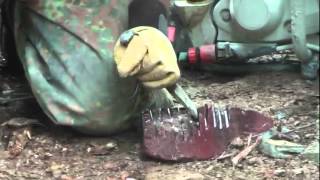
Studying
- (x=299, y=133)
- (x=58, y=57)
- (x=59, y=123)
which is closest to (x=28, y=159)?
(x=59, y=123)

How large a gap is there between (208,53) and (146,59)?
0.60 metres

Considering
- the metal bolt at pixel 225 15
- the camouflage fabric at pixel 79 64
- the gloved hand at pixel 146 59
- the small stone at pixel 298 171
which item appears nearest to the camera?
the small stone at pixel 298 171

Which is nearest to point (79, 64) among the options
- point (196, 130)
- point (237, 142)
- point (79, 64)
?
point (79, 64)

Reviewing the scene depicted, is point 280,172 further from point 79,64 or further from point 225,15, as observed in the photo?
point 225,15

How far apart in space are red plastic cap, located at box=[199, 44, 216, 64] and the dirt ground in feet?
0.32

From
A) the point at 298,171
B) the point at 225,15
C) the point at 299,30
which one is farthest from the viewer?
the point at 225,15

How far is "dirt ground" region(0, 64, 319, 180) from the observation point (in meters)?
1.43

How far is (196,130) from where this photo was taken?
1561 mm

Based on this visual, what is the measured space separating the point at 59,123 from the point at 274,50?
0.71 meters

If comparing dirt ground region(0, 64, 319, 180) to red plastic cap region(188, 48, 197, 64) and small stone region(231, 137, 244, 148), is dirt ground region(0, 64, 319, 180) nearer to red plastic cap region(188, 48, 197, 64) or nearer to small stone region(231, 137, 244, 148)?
small stone region(231, 137, 244, 148)

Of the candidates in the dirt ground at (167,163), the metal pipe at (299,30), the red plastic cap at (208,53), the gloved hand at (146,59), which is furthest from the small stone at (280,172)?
the red plastic cap at (208,53)

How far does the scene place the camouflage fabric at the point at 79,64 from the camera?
1.61 meters

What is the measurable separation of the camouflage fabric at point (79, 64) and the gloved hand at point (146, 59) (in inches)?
3.7

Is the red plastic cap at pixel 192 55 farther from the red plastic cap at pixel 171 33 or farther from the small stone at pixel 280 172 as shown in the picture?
the small stone at pixel 280 172
